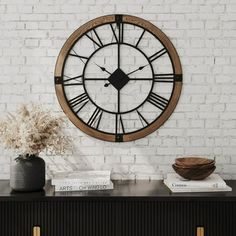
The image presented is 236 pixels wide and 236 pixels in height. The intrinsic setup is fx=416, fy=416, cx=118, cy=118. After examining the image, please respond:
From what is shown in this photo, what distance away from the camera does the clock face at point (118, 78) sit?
276 centimetres

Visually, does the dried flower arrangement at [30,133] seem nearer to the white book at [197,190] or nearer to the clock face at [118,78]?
Result: the clock face at [118,78]

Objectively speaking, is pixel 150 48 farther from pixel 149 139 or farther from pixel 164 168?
pixel 164 168

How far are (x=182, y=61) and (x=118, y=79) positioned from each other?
443 millimetres

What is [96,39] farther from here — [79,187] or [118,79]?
[79,187]

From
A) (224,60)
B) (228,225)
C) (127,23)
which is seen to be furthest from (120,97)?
(228,225)

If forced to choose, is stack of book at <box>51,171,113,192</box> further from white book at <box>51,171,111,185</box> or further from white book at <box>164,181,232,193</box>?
white book at <box>164,181,232,193</box>

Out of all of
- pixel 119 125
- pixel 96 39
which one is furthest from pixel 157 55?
pixel 119 125

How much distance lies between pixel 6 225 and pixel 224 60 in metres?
1.71

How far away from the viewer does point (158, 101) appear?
2770mm

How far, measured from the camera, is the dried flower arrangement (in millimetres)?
2340

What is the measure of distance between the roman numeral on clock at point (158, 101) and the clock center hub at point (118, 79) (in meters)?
0.20

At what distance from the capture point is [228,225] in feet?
7.63

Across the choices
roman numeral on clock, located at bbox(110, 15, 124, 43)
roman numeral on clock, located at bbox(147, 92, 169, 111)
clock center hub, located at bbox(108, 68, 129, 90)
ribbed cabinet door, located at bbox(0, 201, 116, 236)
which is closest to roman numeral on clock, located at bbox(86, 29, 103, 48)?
roman numeral on clock, located at bbox(110, 15, 124, 43)

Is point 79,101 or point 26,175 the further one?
point 79,101
